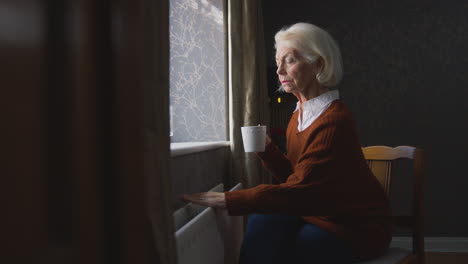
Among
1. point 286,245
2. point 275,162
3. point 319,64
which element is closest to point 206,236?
point 286,245

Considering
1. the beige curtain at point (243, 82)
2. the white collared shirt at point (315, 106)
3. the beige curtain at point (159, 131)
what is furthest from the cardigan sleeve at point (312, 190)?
the beige curtain at point (243, 82)

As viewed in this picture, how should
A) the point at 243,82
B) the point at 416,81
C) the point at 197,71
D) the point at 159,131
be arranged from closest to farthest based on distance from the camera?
the point at 159,131 < the point at 197,71 < the point at 243,82 < the point at 416,81

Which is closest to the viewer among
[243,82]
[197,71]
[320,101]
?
[320,101]

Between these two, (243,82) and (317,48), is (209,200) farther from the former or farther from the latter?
(243,82)

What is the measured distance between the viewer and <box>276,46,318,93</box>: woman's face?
1.47 metres

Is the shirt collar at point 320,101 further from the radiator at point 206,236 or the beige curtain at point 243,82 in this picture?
the beige curtain at point 243,82

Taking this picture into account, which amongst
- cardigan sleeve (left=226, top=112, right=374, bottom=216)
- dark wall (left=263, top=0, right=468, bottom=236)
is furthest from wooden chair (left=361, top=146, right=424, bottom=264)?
dark wall (left=263, top=0, right=468, bottom=236)

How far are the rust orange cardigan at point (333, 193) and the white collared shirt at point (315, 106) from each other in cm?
3

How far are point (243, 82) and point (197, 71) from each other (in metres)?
0.39

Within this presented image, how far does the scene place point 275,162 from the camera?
64.2 inches

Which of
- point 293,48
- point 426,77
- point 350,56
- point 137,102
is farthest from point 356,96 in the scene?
point 137,102

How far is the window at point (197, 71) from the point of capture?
1.63 metres

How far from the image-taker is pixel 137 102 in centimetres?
62

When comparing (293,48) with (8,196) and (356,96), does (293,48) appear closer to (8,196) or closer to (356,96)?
(8,196)
